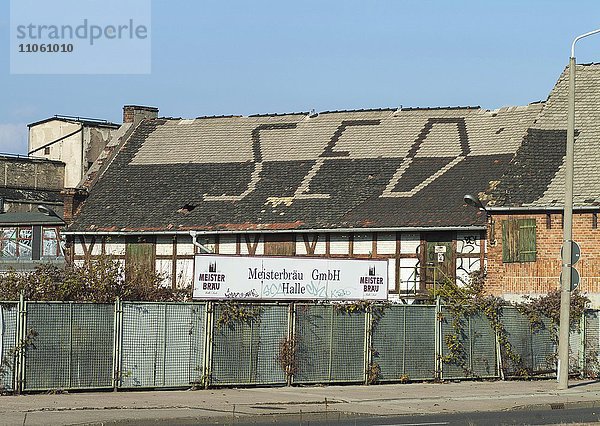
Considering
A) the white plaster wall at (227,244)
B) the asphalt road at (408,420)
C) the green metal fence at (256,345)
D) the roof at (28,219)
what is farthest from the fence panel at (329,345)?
the roof at (28,219)

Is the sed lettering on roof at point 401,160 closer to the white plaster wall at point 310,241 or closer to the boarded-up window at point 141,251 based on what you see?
the white plaster wall at point 310,241

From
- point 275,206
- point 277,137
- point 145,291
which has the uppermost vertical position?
point 277,137

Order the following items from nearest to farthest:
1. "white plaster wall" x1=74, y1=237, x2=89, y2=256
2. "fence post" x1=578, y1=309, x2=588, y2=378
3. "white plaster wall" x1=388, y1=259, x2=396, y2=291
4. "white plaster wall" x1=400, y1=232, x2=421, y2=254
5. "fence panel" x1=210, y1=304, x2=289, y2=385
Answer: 1. "fence panel" x1=210, y1=304, x2=289, y2=385
2. "fence post" x1=578, y1=309, x2=588, y2=378
3. "white plaster wall" x1=388, y1=259, x2=396, y2=291
4. "white plaster wall" x1=400, y1=232, x2=421, y2=254
5. "white plaster wall" x1=74, y1=237, x2=89, y2=256

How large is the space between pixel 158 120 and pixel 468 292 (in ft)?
65.9

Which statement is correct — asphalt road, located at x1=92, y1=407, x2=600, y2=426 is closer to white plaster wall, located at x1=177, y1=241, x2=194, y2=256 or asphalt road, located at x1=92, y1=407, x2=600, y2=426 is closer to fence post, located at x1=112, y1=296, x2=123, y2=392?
fence post, located at x1=112, y1=296, x2=123, y2=392

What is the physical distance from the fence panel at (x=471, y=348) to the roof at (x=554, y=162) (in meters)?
8.26

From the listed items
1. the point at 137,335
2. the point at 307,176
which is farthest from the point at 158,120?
the point at 137,335

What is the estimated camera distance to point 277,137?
157ft

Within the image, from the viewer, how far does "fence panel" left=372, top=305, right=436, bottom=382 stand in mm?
26422

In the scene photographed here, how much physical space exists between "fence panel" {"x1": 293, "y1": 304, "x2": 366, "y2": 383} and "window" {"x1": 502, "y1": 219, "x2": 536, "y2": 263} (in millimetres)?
10813

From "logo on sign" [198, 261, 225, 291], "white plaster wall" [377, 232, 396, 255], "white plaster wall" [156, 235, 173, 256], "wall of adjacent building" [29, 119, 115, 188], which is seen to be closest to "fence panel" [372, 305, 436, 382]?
"logo on sign" [198, 261, 225, 291]

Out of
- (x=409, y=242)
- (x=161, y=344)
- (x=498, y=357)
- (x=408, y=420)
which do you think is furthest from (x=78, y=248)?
(x=408, y=420)

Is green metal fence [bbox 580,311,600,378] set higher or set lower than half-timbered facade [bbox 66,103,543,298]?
lower

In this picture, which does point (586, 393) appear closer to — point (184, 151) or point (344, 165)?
point (344, 165)
